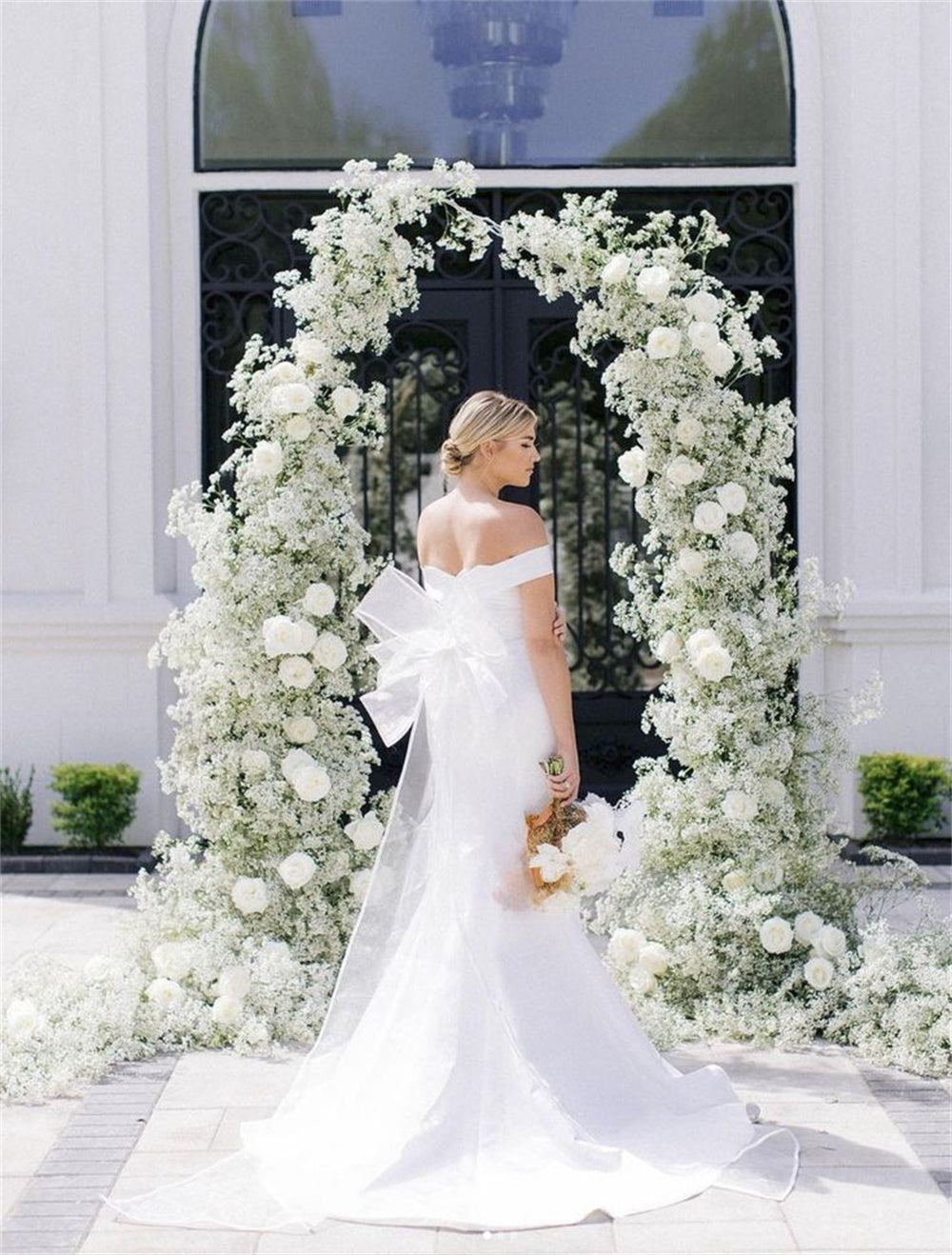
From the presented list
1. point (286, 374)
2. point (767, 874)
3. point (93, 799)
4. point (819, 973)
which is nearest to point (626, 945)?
point (767, 874)

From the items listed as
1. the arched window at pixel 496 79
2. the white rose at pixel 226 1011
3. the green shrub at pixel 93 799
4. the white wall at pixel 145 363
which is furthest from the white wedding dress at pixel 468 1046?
the arched window at pixel 496 79

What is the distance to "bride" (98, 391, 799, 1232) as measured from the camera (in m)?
4.26

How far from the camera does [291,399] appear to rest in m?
6.00

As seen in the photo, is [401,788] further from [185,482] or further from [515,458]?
[185,482]

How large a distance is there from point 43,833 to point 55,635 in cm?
102

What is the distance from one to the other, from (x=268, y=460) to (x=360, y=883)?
4.84 feet

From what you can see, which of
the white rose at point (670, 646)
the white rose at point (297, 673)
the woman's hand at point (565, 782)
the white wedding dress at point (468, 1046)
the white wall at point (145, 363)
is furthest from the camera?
the white wall at point (145, 363)

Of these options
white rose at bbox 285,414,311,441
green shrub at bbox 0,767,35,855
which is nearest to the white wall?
green shrub at bbox 0,767,35,855

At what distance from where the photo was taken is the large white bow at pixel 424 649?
4895mm

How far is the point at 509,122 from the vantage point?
30.8 ft

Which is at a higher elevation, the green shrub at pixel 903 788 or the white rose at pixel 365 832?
the white rose at pixel 365 832

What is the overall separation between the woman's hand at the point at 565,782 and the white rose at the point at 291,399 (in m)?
1.78

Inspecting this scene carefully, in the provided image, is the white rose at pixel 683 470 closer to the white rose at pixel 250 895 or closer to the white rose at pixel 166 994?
the white rose at pixel 250 895

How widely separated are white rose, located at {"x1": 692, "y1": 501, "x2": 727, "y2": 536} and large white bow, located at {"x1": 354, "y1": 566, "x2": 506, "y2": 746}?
1205 millimetres
